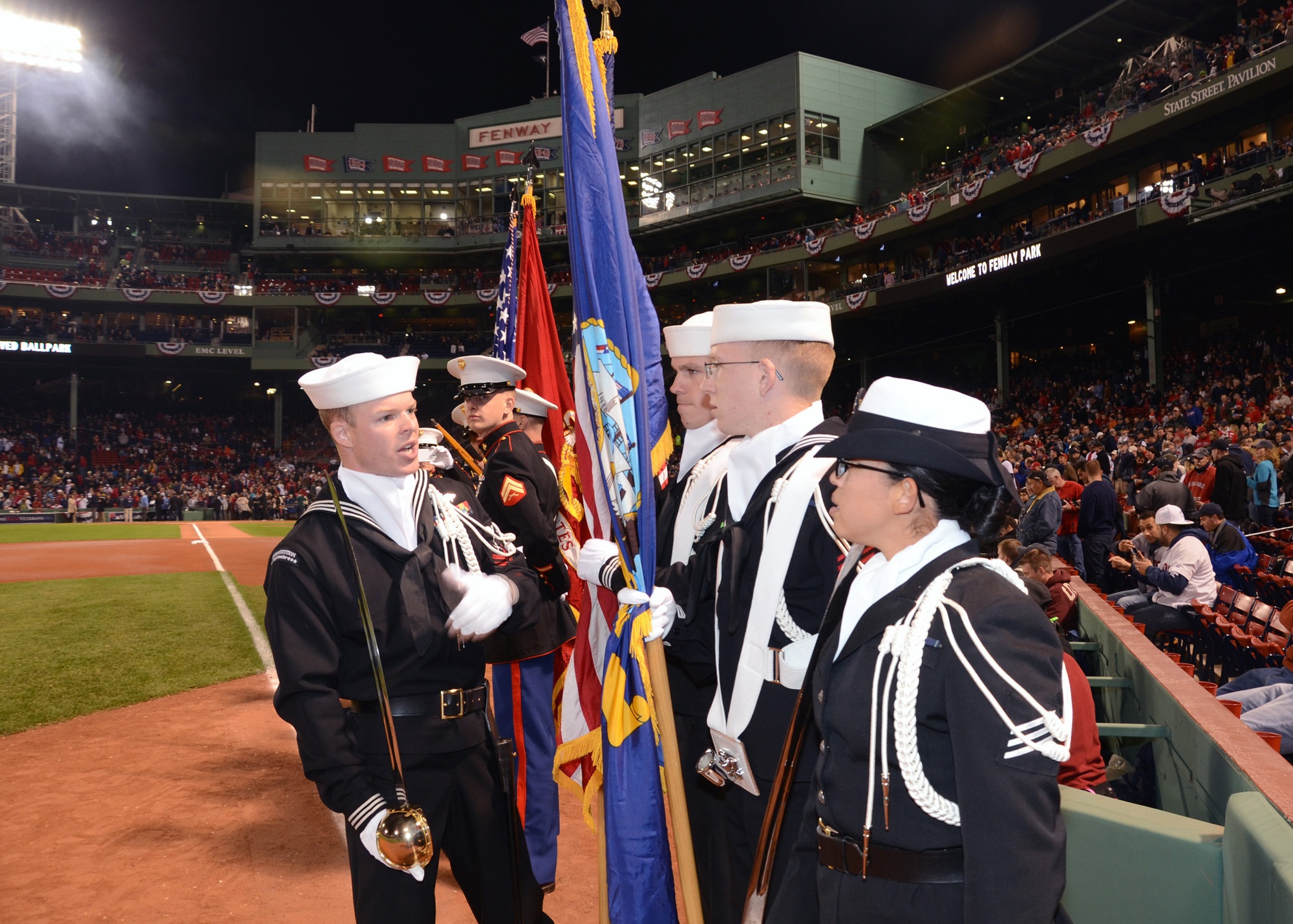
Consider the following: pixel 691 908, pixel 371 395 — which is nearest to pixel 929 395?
pixel 691 908

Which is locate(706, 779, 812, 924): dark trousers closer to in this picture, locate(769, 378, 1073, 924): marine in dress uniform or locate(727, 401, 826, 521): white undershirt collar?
locate(769, 378, 1073, 924): marine in dress uniform

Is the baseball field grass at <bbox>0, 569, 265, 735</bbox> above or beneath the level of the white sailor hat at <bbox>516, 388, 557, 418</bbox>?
beneath

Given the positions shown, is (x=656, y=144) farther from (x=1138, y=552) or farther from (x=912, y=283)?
(x=1138, y=552)

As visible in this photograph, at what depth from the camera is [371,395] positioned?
9.93ft

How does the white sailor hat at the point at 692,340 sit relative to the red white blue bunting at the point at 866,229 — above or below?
below

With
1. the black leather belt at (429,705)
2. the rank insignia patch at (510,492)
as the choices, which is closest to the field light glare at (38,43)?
the rank insignia patch at (510,492)

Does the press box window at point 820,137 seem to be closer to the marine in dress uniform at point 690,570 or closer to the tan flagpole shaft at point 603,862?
the marine in dress uniform at point 690,570

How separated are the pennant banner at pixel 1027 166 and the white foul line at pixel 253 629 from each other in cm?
2535

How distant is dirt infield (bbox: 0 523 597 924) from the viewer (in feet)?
14.0

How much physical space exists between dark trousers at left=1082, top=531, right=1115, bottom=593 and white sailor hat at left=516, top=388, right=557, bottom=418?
8543 mm

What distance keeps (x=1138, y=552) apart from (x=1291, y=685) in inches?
210

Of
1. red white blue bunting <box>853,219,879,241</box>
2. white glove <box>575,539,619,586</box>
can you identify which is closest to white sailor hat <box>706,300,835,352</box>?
white glove <box>575,539,619,586</box>

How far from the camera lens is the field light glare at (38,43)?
4288 centimetres

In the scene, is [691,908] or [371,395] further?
[371,395]
